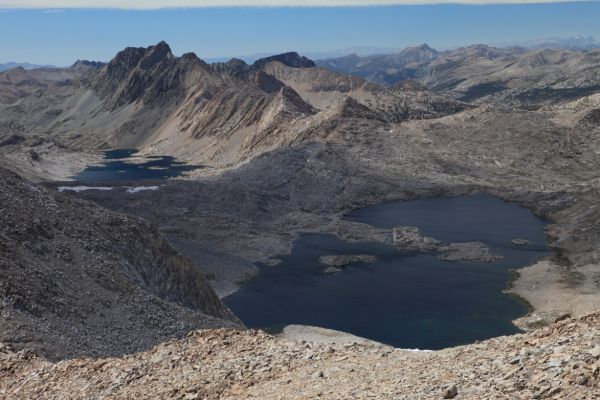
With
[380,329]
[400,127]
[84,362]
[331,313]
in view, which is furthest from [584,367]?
[400,127]

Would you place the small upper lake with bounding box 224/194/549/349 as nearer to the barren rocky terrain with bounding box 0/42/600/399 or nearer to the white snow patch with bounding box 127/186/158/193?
the barren rocky terrain with bounding box 0/42/600/399

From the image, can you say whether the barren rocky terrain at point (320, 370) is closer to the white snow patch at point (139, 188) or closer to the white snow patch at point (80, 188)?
the white snow patch at point (139, 188)

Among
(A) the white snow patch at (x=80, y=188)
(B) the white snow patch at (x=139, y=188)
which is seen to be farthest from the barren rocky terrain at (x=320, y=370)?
(A) the white snow patch at (x=80, y=188)

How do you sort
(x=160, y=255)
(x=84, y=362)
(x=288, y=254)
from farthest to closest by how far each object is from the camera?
(x=288, y=254) < (x=160, y=255) < (x=84, y=362)

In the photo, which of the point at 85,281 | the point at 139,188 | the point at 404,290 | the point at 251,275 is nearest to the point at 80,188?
the point at 139,188

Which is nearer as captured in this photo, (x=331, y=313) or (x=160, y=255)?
(x=160, y=255)

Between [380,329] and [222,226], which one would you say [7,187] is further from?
[222,226]
